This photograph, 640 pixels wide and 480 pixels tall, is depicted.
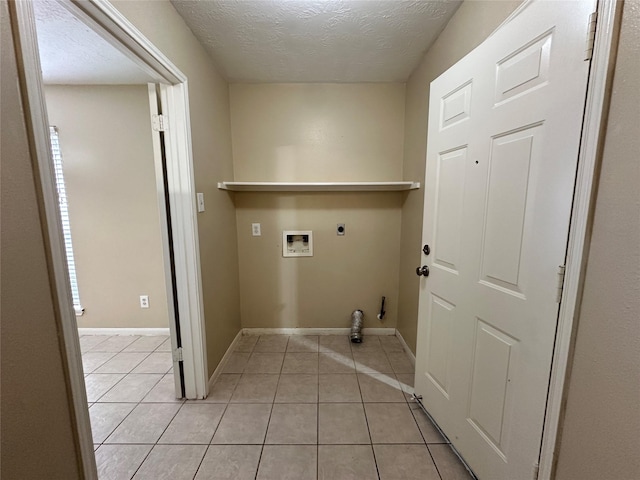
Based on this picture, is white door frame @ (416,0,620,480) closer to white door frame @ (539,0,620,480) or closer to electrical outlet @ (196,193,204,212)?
white door frame @ (539,0,620,480)

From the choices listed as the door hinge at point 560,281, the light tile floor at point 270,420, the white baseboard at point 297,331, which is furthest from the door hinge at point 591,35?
the white baseboard at point 297,331

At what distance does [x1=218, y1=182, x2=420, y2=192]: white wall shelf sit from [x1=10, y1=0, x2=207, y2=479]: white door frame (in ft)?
1.84

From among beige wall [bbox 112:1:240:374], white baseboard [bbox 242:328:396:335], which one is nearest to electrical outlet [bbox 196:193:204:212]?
beige wall [bbox 112:1:240:374]

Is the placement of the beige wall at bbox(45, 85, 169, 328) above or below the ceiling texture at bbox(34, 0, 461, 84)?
below

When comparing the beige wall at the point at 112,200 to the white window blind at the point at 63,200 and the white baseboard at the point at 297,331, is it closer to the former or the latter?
the white window blind at the point at 63,200

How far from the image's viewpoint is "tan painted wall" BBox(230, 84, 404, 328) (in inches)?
94.4

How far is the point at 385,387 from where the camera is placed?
192 centimetres

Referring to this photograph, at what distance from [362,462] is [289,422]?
0.48 metres

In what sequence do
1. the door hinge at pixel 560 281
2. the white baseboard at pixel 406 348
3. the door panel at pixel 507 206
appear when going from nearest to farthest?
the door hinge at pixel 560 281 < the door panel at pixel 507 206 < the white baseboard at pixel 406 348

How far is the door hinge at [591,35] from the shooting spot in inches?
29.2

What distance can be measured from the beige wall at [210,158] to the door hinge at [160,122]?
153 millimetres

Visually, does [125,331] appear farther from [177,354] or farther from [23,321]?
[23,321]

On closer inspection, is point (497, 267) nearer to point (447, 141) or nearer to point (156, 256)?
point (447, 141)

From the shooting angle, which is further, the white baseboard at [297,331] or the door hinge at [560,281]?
the white baseboard at [297,331]
